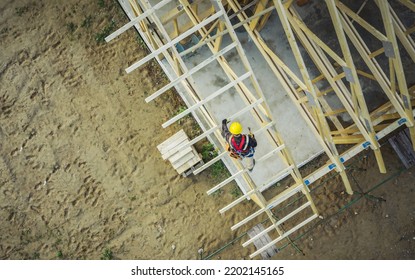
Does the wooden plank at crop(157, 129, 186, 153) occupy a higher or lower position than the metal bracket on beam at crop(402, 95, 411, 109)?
higher

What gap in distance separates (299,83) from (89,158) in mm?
5024

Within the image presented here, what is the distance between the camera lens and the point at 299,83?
8.14m

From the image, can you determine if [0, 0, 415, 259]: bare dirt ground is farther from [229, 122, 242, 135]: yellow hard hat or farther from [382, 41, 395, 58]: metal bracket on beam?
[382, 41, 395, 58]: metal bracket on beam

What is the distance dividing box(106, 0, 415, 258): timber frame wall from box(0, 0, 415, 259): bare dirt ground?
99cm

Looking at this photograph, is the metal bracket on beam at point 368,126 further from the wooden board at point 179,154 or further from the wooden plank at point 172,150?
the wooden plank at point 172,150

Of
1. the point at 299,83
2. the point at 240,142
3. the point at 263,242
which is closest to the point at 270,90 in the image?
the point at 299,83

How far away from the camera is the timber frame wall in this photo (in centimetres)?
698

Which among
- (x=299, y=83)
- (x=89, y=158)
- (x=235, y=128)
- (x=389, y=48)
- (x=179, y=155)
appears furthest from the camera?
(x=89, y=158)

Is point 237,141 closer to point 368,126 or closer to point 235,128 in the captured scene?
point 235,128

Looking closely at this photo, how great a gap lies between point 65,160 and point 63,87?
1.69 meters

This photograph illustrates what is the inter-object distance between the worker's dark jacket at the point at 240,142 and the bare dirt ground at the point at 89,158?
2.32m

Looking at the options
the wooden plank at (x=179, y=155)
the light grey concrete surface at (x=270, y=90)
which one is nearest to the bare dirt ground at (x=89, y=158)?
the wooden plank at (x=179, y=155)

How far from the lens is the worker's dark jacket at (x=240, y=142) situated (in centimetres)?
745

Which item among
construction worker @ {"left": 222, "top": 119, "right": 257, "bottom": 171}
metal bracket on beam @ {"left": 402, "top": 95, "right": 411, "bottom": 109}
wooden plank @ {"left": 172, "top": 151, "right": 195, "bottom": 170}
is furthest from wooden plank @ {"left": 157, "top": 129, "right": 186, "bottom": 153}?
metal bracket on beam @ {"left": 402, "top": 95, "right": 411, "bottom": 109}
